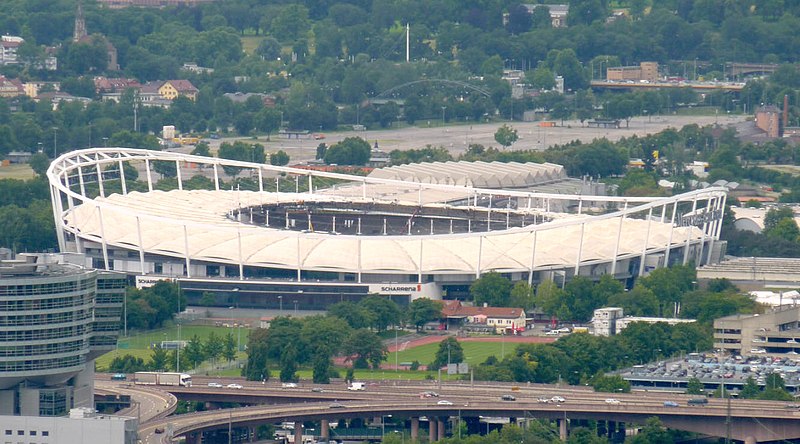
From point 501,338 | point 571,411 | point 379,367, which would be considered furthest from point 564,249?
point 571,411

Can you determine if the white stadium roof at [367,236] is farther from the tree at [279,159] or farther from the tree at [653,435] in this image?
the tree at [653,435]

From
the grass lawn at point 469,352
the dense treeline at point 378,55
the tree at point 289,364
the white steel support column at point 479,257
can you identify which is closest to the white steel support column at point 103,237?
the white steel support column at point 479,257

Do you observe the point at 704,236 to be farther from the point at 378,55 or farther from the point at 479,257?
the point at 378,55

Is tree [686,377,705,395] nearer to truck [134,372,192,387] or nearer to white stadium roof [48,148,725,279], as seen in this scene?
truck [134,372,192,387]

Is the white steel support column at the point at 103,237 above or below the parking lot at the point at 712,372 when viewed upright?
above

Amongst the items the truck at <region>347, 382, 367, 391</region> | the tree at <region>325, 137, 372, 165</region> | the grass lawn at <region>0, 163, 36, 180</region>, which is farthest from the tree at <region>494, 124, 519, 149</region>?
the truck at <region>347, 382, 367, 391</region>

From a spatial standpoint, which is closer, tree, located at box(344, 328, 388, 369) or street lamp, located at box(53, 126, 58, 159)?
tree, located at box(344, 328, 388, 369)
